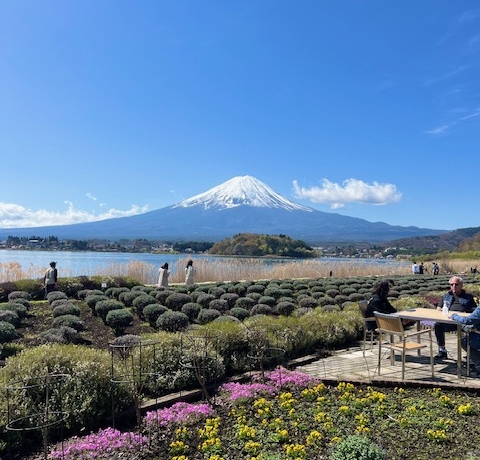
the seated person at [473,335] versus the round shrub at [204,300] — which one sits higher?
the seated person at [473,335]

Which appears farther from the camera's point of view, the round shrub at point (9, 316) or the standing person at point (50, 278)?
the standing person at point (50, 278)

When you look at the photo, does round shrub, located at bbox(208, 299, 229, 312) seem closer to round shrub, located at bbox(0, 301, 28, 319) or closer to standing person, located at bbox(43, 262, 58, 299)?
round shrub, located at bbox(0, 301, 28, 319)

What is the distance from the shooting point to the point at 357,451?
3.03 meters

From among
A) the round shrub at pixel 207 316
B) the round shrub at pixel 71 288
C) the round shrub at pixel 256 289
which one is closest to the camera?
the round shrub at pixel 207 316

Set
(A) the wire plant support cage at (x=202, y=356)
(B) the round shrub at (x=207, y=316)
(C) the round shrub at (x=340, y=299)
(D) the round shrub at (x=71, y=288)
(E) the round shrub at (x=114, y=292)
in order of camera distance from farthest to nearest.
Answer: (D) the round shrub at (x=71, y=288) < (C) the round shrub at (x=340, y=299) < (E) the round shrub at (x=114, y=292) < (B) the round shrub at (x=207, y=316) < (A) the wire plant support cage at (x=202, y=356)

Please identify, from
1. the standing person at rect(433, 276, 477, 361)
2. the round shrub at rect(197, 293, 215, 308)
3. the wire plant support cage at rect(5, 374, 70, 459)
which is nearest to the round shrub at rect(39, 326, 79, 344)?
the wire plant support cage at rect(5, 374, 70, 459)

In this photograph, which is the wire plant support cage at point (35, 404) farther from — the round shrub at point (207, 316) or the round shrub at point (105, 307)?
the round shrub at point (105, 307)

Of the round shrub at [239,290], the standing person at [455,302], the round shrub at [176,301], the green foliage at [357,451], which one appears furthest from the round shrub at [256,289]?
the green foliage at [357,451]

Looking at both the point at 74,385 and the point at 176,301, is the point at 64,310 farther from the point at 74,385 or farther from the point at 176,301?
the point at 74,385

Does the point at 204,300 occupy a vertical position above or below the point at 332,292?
above

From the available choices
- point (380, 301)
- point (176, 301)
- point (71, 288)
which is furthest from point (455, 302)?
point (71, 288)

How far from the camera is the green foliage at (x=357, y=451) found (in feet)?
9.77

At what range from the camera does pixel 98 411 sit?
14.3 ft

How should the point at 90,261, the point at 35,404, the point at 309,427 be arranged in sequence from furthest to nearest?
the point at 90,261 < the point at 35,404 < the point at 309,427
